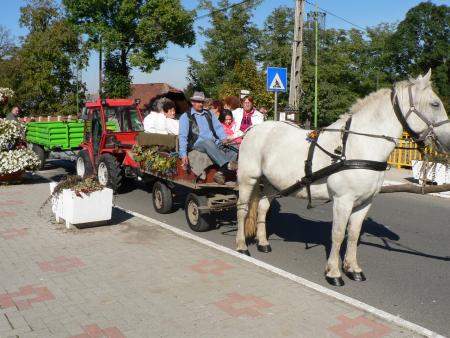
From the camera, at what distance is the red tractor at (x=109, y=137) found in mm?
10516

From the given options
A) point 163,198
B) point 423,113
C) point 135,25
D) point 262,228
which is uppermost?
point 135,25

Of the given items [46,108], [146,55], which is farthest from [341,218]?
[46,108]

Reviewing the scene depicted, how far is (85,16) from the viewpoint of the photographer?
3100 centimetres

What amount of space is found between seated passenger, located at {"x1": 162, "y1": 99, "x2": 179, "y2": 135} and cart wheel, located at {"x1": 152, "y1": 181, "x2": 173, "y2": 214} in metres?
1.09

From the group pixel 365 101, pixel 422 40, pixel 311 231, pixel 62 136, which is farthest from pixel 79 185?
pixel 422 40

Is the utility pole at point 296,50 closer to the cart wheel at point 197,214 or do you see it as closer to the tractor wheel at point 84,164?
the tractor wheel at point 84,164

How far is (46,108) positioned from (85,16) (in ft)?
25.0

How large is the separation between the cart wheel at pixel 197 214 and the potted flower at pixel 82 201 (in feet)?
4.42

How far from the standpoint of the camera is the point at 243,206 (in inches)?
261

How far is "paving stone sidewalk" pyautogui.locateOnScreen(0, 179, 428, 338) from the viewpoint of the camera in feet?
13.6

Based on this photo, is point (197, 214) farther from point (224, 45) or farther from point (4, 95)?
point (224, 45)

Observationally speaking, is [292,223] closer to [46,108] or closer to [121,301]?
[121,301]

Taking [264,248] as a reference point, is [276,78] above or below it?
above

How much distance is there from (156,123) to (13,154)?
4.63 m
